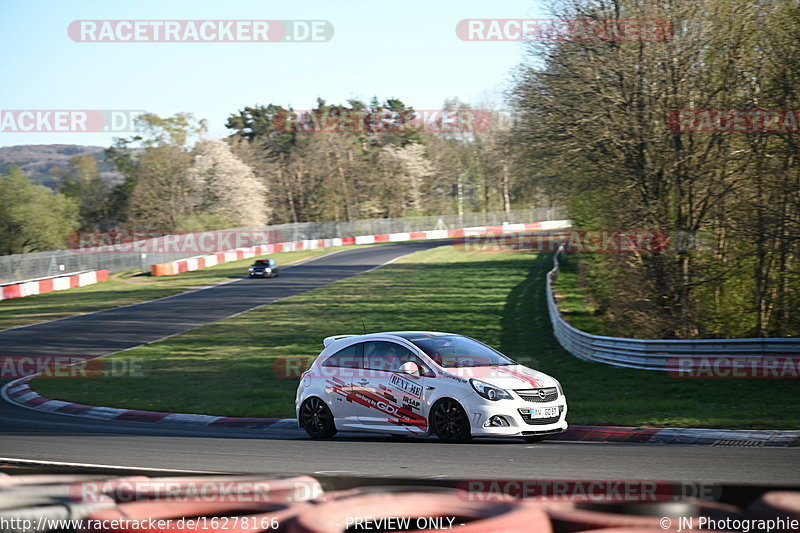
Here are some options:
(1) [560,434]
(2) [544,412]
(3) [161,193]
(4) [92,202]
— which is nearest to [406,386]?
(2) [544,412]

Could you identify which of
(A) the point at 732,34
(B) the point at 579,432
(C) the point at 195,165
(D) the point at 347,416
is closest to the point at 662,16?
(A) the point at 732,34

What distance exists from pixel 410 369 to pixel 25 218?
58015mm

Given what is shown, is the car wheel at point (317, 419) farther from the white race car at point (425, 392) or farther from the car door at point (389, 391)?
the car door at point (389, 391)

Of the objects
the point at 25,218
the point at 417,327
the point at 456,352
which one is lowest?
the point at 417,327

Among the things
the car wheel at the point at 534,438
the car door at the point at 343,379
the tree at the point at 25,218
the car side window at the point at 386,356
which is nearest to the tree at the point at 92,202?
the tree at the point at 25,218

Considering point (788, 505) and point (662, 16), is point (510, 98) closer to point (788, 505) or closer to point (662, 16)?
point (662, 16)

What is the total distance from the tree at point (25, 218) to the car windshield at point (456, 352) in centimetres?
5649

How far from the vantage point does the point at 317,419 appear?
11531 mm

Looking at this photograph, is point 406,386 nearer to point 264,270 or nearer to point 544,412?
point 544,412

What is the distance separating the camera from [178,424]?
14.3 m

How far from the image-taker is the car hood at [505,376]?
10391 millimetres

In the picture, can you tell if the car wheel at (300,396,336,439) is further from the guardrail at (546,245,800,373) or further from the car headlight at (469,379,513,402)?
the guardrail at (546,245,800,373)

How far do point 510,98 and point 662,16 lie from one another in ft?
22.5

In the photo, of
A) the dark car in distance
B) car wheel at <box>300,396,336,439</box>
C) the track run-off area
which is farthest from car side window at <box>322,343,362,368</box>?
the dark car in distance
